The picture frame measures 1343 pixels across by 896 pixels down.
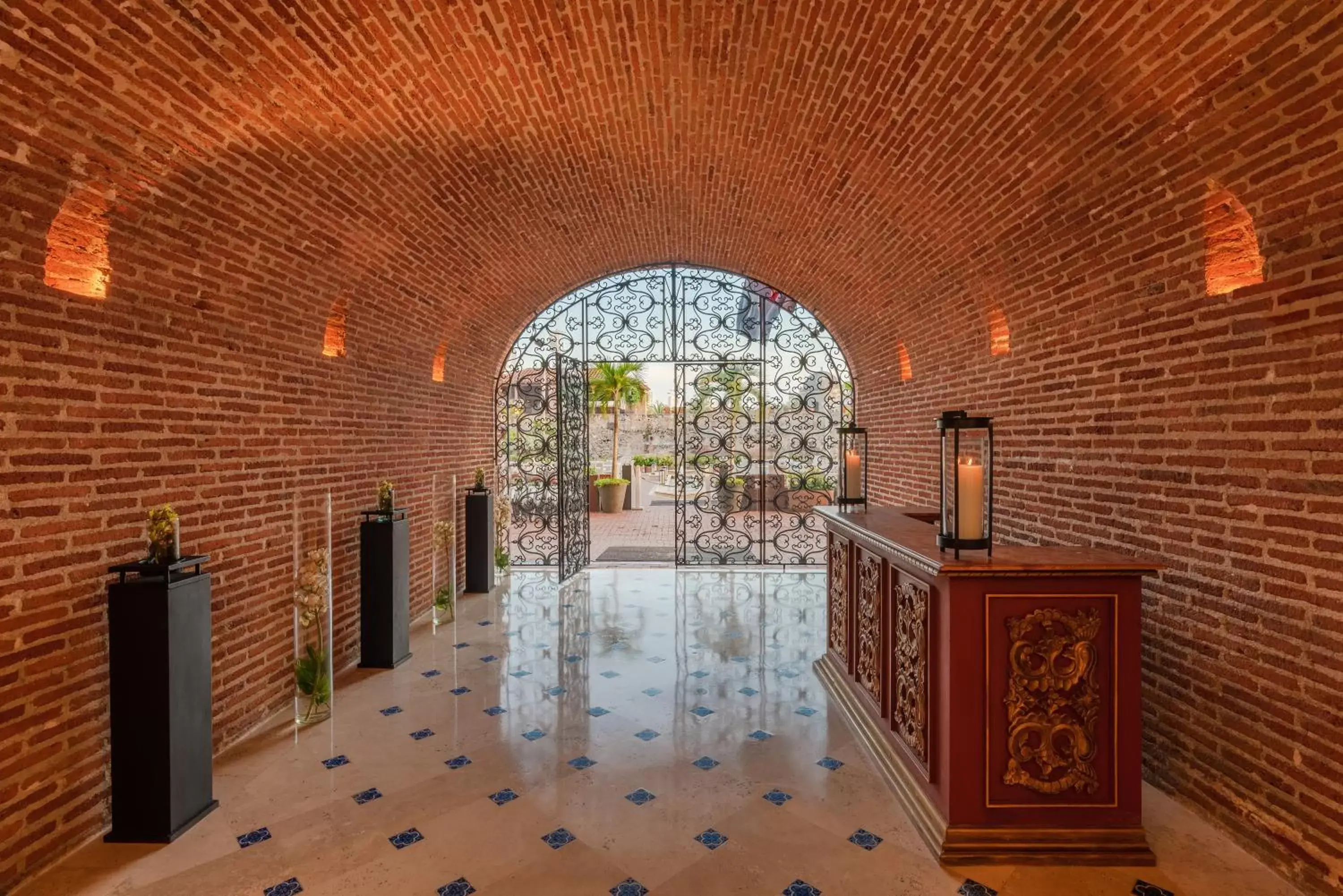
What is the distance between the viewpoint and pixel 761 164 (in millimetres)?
5441

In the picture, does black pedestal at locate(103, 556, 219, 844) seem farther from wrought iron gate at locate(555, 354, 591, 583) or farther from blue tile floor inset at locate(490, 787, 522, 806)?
wrought iron gate at locate(555, 354, 591, 583)

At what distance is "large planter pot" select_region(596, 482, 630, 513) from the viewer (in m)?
15.9

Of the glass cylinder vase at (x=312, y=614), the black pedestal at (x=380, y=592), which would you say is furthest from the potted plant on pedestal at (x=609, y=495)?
the glass cylinder vase at (x=312, y=614)

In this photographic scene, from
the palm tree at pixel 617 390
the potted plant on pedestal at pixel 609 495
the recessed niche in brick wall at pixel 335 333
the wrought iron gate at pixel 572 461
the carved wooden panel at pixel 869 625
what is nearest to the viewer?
the carved wooden panel at pixel 869 625

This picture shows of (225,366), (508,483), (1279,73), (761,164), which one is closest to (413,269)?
(225,366)

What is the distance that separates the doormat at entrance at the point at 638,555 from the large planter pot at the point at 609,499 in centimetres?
480

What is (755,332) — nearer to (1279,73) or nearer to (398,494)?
(398,494)

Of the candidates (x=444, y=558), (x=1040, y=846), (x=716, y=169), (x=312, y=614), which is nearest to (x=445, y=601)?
(x=444, y=558)

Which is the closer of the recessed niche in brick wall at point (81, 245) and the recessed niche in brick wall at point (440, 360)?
the recessed niche in brick wall at point (81, 245)

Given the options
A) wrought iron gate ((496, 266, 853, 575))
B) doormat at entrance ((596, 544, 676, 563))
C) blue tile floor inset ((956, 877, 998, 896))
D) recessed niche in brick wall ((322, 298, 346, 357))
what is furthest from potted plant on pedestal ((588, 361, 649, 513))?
blue tile floor inset ((956, 877, 998, 896))

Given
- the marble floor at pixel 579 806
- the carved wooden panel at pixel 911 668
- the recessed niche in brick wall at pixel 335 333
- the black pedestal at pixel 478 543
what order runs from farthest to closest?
the black pedestal at pixel 478 543 < the recessed niche in brick wall at pixel 335 333 < the carved wooden panel at pixel 911 668 < the marble floor at pixel 579 806

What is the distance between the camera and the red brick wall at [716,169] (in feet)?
8.70

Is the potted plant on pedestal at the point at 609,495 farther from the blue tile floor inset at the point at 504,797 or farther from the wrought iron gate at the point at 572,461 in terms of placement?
the blue tile floor inset at the point at 504,797

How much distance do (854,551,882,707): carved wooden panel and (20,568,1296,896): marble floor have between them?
38 centimetres
